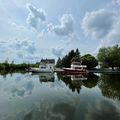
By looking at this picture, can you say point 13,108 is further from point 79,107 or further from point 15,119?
point 79,107

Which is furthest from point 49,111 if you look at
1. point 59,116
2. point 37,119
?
point 37,119

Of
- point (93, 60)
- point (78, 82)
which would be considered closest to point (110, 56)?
point (93, 60)

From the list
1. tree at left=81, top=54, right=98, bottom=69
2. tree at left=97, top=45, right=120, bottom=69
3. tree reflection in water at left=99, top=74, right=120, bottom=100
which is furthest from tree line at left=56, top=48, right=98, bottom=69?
tree reflection in water at left=99, top=74, right=120, bottom=100

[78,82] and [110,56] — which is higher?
[110,56]

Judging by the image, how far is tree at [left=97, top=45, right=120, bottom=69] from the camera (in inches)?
3034

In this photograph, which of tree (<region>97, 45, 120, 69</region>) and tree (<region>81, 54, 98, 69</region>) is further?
tree (<region>97, 45, 120, 69</region>)

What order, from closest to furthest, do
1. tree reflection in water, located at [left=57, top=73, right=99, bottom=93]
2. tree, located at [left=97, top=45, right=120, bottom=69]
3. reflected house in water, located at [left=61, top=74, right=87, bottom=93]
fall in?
1. reflected house in water, located at [left=61, top=74, right=87, bottom=93]
2. tree reflection in water, located at [left=57, top=73, right=99, bottom=93]
3. tree, located at [left=97, top=45, right=120, bottom=69]

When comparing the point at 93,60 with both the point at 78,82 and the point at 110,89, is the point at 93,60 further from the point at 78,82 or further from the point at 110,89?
the point at 110,89

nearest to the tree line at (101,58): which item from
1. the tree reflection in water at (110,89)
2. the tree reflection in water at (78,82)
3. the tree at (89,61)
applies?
the tree at (89,61)

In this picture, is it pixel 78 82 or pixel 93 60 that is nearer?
pixel 78 82

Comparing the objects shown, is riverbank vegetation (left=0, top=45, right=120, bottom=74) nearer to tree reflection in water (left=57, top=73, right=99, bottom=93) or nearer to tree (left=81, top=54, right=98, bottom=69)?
tree (left=81, top=54, right=98, bottom=69)

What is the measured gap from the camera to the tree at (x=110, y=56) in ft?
253

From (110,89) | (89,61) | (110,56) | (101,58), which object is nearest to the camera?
(110,89)

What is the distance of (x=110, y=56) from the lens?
7969 centimetres
